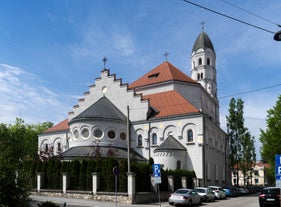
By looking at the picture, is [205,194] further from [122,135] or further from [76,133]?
[76,133]

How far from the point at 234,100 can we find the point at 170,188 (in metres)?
35.0

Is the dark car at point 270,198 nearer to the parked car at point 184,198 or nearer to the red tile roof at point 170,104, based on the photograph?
the parked car at point 184,198

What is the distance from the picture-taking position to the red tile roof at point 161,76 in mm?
53844

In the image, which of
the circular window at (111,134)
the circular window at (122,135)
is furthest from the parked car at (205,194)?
the circular window at (122,135)

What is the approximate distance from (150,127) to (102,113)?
6.63 metres

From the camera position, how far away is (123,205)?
2666 centimetres

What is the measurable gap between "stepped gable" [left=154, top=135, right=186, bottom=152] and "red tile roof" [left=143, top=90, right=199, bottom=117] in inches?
138

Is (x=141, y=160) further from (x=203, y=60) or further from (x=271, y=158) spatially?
(x=203, y=60)

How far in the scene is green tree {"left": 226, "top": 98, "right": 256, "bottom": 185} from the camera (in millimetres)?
62906

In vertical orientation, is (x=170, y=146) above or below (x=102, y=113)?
below

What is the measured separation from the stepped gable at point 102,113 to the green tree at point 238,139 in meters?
23.9

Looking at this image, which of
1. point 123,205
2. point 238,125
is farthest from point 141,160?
point 238,125

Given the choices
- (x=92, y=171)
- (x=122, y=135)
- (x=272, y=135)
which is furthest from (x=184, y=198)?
(x=122, y=135)

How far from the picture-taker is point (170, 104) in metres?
48.0
